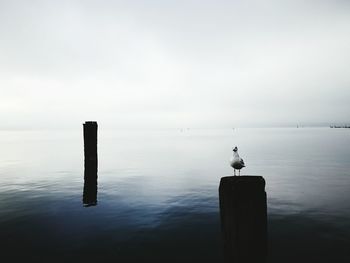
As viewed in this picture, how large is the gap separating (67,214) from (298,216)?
977 centimetres

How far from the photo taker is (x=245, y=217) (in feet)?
11.7

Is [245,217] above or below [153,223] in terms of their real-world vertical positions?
above

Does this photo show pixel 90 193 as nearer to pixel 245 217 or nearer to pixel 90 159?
pixel 90 159

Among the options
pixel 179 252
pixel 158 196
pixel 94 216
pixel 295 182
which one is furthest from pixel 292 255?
pixel 295 182

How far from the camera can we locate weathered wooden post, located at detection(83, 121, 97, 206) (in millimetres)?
13844

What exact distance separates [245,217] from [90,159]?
39.8 ft

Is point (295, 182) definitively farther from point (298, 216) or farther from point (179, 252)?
point (179, 252)

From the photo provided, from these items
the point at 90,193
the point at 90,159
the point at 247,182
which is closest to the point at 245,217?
the point at 247,182

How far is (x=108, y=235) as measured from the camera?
360 inches

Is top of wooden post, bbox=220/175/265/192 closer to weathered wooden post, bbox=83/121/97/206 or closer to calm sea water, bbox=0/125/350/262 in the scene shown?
calm sea water, bbox=0/125/350/262

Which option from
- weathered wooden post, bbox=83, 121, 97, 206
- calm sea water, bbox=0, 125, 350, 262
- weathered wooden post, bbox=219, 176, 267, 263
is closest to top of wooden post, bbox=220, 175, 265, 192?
weathered wooden post, bbox=219, 176, 267, 263

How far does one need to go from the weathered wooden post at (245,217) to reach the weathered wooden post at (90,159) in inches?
436

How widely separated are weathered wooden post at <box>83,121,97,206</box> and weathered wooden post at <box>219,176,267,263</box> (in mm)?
11062

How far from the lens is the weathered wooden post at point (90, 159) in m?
13.8
